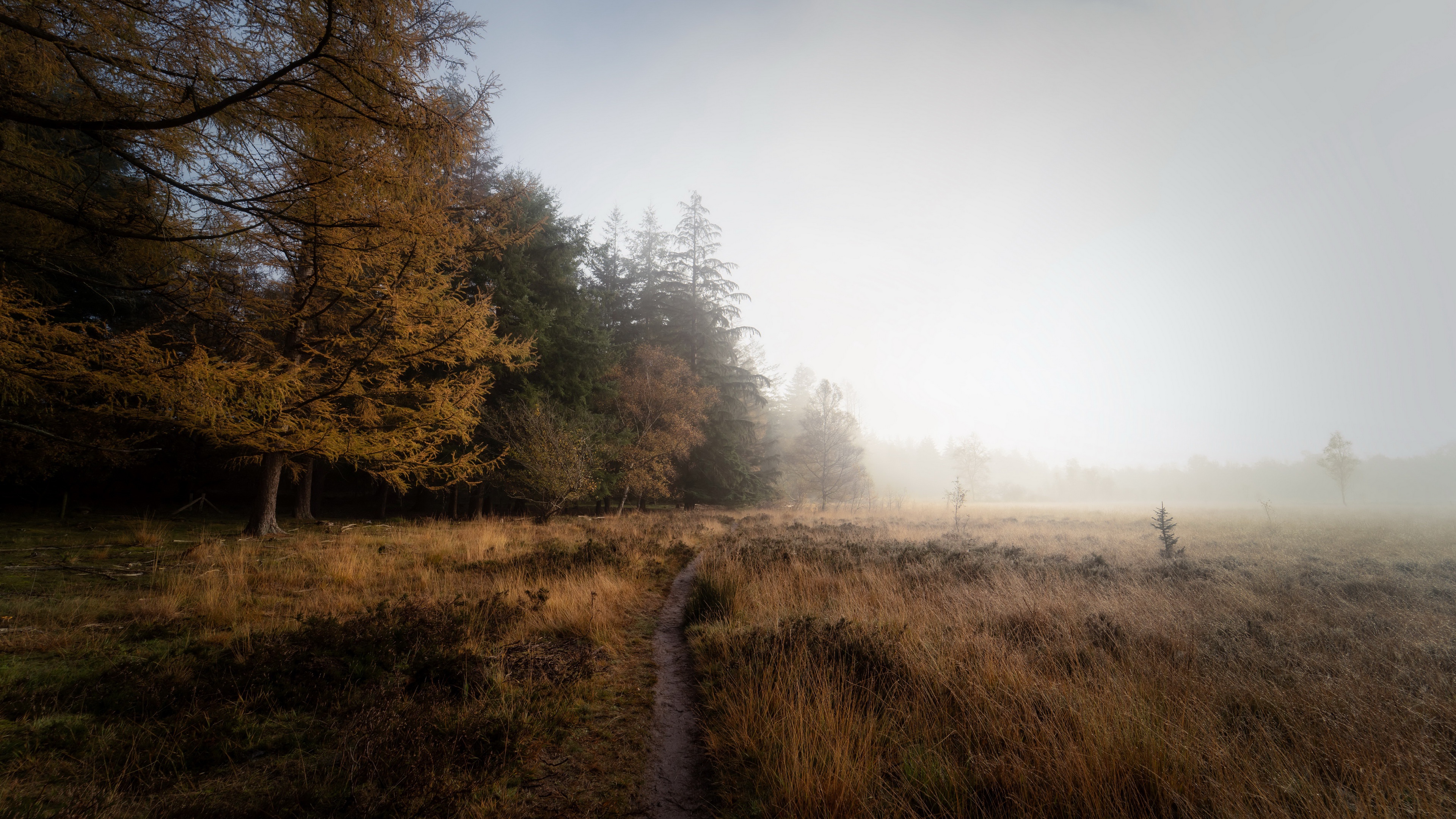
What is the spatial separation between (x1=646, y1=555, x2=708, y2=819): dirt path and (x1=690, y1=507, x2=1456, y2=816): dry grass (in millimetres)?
191

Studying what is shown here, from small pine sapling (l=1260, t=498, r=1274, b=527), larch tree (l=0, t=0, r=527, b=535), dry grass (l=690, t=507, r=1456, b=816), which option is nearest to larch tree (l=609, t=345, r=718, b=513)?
Result: dry grass (l=690, t=507, r=1456, b=816)

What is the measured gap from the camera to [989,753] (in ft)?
10.6

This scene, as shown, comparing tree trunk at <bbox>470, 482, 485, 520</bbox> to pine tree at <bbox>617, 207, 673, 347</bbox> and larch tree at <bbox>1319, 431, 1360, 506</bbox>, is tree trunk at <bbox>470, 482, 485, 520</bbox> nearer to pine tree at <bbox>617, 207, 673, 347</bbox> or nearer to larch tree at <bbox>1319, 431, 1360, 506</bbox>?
pine tree at <bbox>617, 207, 673, 347</bbox>

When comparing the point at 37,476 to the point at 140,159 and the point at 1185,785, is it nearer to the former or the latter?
the point at 140,159

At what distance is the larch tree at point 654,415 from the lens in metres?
19.5

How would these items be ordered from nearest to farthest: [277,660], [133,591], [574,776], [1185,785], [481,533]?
[1185,785]
[574,776]
[277,660]
[133,591]
[481,533]

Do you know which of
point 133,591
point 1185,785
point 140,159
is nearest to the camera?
point 1185,785

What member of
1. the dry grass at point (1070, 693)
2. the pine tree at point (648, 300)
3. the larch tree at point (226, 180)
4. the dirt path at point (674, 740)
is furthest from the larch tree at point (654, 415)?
the dirt path at point (674, 740)

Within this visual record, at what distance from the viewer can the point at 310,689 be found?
12.0 feet

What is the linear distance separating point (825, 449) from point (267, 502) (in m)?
26.3

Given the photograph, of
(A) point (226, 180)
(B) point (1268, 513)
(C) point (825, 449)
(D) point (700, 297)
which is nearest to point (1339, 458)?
(B) point (1268, 513)

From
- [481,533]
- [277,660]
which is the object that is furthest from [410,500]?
[277,660]

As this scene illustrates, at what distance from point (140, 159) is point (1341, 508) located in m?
77.8

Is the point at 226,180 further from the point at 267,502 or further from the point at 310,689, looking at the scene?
the point at 267,502
